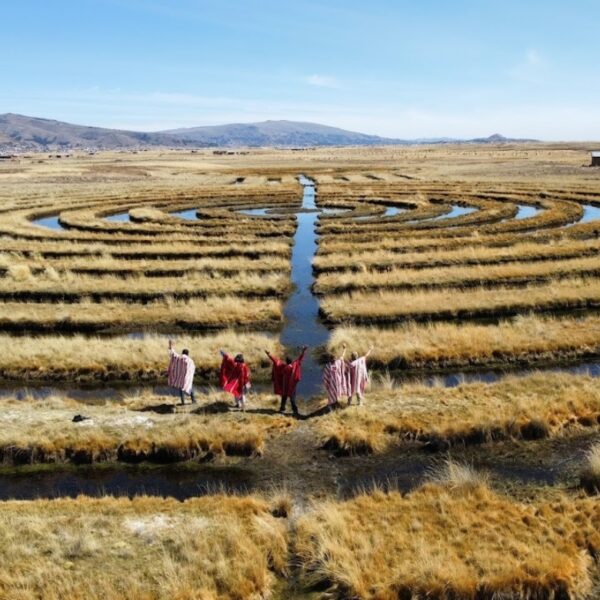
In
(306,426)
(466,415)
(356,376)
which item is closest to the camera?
(466,415)

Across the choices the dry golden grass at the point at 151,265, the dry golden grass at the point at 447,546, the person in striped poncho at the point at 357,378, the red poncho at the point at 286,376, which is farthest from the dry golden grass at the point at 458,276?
the dry golden grass at the point at 447,546

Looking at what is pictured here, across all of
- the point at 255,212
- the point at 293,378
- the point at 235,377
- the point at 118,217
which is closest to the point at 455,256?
the point at 293,378

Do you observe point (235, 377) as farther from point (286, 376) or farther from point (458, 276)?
point (458, 276)

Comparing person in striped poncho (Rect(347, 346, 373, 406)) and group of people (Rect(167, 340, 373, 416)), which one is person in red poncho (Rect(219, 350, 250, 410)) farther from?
person in striped poncho (Rect(347, 346, 373, 406))

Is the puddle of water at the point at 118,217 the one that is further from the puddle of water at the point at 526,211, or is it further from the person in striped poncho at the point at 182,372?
the person in striped poncho at the point at 182,372

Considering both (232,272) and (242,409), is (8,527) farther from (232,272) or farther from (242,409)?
(232,272)

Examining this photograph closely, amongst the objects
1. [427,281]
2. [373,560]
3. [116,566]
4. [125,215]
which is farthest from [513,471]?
[125,215]
